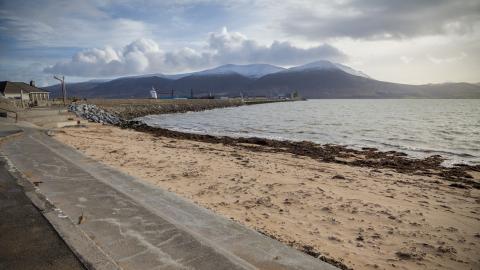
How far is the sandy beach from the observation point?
18.9 feet

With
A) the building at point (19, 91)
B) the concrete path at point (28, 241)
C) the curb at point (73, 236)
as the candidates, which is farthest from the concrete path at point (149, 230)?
the building at point (19, 91)

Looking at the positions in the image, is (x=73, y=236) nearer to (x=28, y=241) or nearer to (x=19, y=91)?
(x=28, y=241)

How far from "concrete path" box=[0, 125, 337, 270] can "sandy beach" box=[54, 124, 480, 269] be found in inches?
36.5

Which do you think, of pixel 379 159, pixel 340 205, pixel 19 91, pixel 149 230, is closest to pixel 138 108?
pixel 19 91

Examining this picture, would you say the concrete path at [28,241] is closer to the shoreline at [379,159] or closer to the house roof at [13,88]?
the shoreline at [379,159]

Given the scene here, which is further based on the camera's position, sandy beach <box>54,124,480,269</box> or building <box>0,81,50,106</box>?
building <box>0,81,50,106</box>

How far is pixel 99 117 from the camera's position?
37188 millimetres

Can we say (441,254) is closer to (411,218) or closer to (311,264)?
(411,218)

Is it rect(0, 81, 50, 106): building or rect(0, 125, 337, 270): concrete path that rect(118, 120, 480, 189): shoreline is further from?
rect(0, 81, 50, 106): building

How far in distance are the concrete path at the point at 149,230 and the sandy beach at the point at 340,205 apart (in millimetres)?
927

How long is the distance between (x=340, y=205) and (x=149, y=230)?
5.12 metres

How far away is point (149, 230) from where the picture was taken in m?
5.05

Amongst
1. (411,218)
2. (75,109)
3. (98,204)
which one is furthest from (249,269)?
(75,109)

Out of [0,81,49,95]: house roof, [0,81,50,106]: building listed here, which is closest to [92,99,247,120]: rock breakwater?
[0,81,50,106]: building
